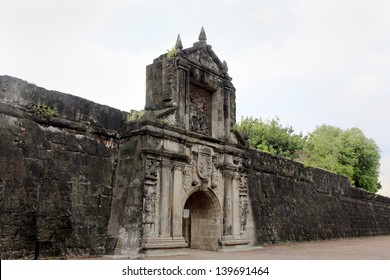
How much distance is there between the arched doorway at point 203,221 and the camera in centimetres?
1206

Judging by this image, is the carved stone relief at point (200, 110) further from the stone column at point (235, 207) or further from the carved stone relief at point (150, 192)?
the carved stone relief at point (150, 192)

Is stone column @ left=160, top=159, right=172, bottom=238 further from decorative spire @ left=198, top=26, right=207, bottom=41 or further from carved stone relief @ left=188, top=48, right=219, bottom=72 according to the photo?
decorative spire @ left=198, top=26, right=207, bottom=41

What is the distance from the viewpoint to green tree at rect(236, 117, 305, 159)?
101 ft

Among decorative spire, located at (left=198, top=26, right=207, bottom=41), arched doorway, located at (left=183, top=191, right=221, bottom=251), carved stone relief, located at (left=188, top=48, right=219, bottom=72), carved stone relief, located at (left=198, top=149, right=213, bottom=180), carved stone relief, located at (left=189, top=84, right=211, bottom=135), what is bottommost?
arched doorway, located at (left=183, top=191, right=221, bottom=251)

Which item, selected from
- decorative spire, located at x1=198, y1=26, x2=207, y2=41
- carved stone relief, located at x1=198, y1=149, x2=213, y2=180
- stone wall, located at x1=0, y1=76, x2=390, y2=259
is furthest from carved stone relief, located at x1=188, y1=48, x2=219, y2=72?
carved stone relief, located at x1=198, y1=149, x2=213, y2=180

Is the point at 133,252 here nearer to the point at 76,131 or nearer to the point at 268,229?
the point at 76,131

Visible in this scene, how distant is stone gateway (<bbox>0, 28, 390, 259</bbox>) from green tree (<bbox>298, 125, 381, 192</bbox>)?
19.6 meters

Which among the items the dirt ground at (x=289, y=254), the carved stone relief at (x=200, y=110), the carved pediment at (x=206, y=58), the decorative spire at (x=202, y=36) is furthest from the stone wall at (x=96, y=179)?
the decorative spire at (x=202, y=36)

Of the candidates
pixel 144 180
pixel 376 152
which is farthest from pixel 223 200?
pixel 376 152

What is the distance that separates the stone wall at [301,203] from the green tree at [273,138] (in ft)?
26.5

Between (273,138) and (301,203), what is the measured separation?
1370 centimetres

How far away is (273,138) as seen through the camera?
102 feet

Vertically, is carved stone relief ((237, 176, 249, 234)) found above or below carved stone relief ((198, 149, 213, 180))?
below

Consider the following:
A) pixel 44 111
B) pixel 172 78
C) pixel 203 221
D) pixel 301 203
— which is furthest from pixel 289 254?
pixel 44 111
